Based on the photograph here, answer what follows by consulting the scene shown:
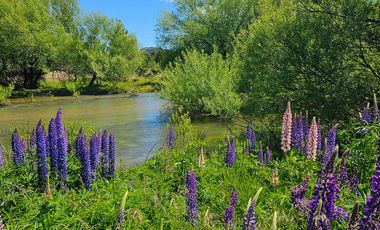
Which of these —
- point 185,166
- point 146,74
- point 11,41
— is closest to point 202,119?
point 185,166

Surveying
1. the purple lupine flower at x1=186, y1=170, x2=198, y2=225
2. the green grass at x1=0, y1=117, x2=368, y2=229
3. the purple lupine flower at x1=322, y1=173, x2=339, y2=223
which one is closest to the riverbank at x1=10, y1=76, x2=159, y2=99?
the green grass at x1=0, y1=117, x2=368, y2=229

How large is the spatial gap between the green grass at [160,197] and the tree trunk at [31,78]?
45931mm

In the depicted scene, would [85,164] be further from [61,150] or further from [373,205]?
[373,205]

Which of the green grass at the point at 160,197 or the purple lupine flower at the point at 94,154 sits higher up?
the purple lupine flower at the point at 94,154

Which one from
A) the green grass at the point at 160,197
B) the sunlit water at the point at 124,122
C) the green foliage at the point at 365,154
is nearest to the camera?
the green grass at the point at 160,197

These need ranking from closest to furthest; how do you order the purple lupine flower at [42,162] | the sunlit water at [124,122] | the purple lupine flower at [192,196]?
the purple lupine flower at [192,196] → the purple lupine flower at [42,162] → the sunlit water at [124,122]

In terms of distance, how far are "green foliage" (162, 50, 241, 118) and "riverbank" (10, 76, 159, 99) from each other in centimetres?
1897

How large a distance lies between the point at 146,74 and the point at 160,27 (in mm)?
16903

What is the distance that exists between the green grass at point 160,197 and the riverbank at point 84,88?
36339mm

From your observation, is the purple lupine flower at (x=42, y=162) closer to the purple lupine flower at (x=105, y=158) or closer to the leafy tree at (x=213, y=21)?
the purple lupine flower at (x=105, y=158)

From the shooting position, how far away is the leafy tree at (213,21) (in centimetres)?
4000

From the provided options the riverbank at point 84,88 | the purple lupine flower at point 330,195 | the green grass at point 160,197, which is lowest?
the riverbank at point 84,88

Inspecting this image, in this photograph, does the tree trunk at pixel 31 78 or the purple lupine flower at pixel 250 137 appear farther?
the tree trunk at pixel 31 78

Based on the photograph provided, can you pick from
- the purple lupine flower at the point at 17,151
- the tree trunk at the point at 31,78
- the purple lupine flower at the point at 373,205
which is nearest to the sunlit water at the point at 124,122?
the purple lupine flower at the point at 17,151
